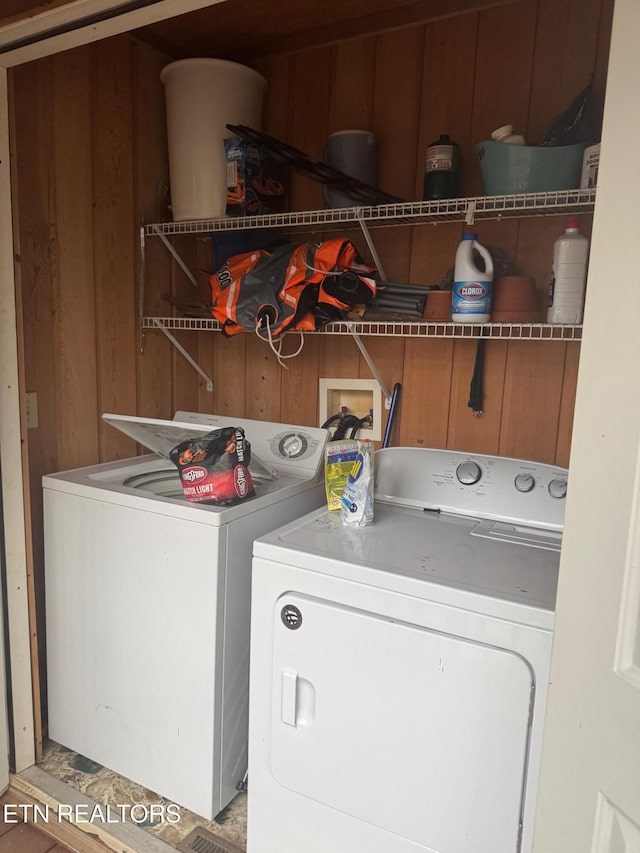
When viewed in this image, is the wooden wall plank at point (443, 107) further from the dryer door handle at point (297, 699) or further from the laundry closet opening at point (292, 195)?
the dryer door handle at point (297, 699)

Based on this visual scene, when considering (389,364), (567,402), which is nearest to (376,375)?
(389,364)

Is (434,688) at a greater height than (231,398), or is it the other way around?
(231,398)

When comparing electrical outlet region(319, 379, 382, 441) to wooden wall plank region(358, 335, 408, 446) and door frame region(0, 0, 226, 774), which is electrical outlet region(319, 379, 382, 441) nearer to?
wooden wall plank region(358, 335, 408, 446)

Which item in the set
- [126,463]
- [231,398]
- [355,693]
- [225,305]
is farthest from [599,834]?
[231,398]

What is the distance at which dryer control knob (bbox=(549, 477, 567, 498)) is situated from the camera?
1.67 meters

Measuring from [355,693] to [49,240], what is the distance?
1717 millimetres

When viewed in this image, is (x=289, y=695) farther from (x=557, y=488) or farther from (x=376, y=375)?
(x=376, y=375)

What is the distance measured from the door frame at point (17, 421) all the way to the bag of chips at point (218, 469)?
1.71 ft

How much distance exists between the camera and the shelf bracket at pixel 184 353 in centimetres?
230

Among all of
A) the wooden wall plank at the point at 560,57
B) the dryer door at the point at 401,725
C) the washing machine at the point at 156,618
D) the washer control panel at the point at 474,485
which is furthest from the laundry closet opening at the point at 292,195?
the dryer door at the point at 401,725

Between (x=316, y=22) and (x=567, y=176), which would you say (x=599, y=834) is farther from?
(x=316, y=22)

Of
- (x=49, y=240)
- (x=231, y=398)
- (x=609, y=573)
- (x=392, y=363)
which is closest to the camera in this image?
(x=609, y=573)

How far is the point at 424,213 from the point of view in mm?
1761

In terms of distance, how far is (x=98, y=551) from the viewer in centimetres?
183
